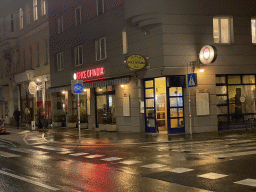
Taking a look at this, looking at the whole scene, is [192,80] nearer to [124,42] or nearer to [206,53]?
[206,53]

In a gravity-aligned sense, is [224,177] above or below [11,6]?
below

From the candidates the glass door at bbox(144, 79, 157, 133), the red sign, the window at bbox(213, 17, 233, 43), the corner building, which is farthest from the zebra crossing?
the red sign

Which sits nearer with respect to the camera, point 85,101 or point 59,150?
point 59,150

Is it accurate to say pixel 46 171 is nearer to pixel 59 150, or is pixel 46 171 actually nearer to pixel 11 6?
pixel 59 150

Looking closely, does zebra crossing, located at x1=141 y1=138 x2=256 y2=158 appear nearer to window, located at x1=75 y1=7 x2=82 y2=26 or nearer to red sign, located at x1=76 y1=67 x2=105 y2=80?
red sign, located at x1=76 y1=67 x2=105 y2=80

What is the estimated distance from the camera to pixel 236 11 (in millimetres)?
21000

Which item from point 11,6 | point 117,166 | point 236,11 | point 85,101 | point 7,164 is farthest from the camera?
point 11,6

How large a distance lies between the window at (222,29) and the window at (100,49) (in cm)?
799

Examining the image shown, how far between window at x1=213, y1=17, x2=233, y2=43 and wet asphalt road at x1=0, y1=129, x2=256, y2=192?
8026 mm

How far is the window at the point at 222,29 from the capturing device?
20859 mm

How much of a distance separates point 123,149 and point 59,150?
2.83m

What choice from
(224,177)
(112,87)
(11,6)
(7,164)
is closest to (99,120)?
(112,87)

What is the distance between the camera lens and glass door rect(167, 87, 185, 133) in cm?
2008

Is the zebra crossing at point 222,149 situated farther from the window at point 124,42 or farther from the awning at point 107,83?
the window at point 124,42
